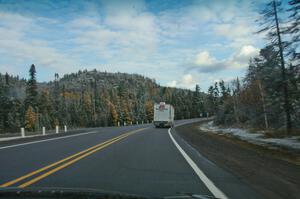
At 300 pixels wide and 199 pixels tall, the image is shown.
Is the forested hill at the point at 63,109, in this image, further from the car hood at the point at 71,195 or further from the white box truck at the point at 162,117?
the car hood at the point at 71,195

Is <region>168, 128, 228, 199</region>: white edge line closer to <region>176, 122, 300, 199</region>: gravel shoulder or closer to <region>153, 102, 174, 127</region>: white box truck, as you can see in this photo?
<region>176, 122, 300, 199</region>: gravel shoulder

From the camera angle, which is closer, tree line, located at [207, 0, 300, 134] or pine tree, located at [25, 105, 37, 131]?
tree line, located at [207, 0, 300, 134]

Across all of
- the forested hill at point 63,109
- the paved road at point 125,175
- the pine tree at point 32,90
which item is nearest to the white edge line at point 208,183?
the paved road at point 125,175

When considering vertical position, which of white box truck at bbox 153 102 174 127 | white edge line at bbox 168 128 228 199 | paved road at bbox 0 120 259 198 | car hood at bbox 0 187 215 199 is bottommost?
→ white edge line at bbox 168 128 228 199

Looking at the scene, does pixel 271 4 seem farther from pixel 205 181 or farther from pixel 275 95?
pixel 205 181

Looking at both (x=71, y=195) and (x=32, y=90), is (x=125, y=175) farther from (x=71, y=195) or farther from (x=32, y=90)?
(x=32, y=90)

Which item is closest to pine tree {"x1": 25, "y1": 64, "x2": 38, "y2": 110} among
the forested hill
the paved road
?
the forested hill

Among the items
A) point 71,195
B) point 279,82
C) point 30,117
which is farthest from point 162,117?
point 30,117

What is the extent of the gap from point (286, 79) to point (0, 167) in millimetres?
18906

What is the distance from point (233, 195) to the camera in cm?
632

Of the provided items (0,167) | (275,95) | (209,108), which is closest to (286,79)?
(275,95)

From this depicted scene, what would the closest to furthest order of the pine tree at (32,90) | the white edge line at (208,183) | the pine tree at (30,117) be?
the white edge line at (208,183), the pine tree at (32,90), the pine tree at (30,117)

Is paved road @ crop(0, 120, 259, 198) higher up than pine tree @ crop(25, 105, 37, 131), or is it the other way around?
pine tree @ crop(25, 105, 37, 131)

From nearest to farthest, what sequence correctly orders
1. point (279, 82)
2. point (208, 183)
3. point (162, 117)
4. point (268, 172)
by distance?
point (208, 183) < point (268, 172) < point (279, 82) < point (162, 117)
